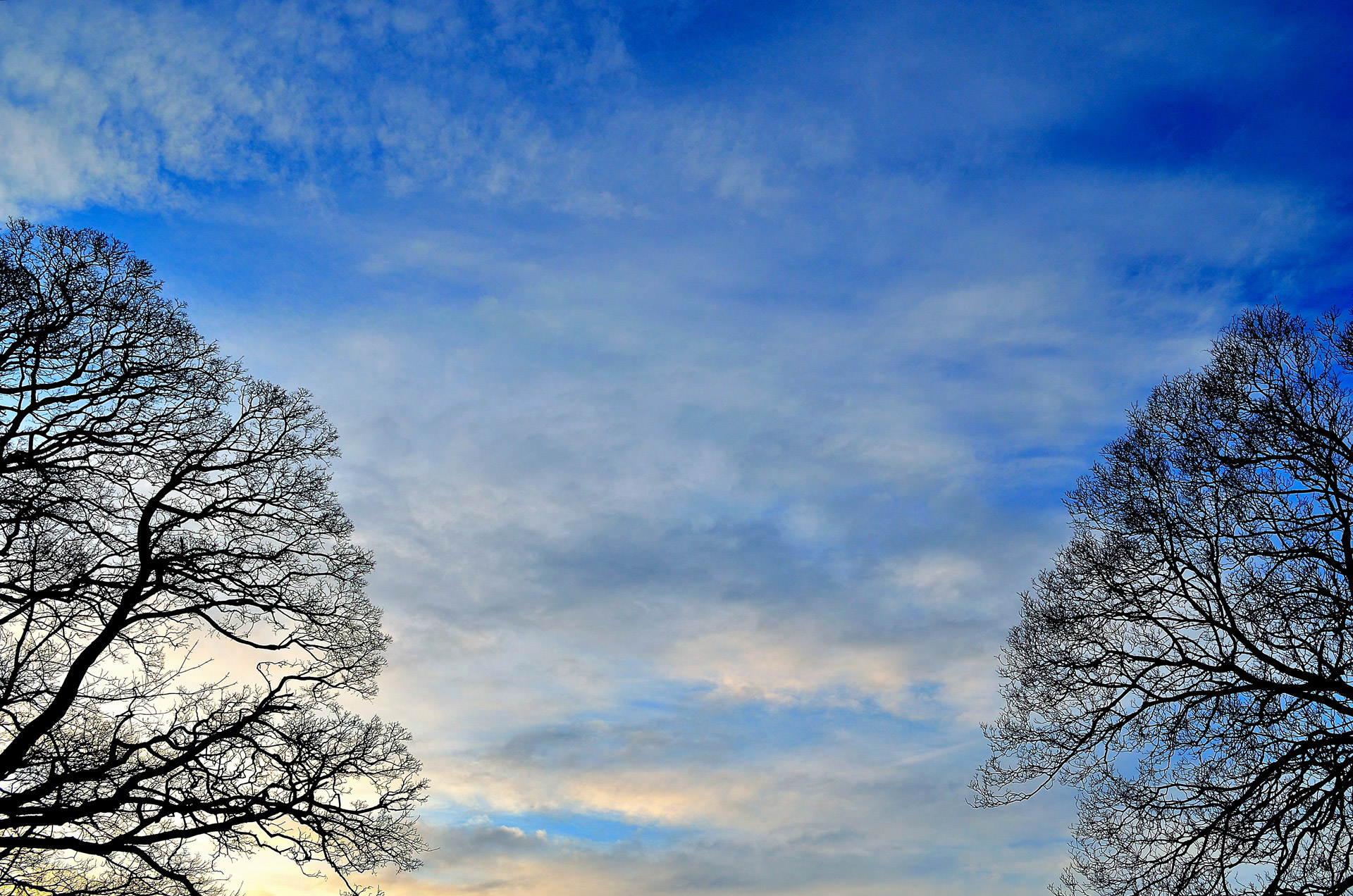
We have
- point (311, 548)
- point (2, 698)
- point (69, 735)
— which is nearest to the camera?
point (2, 698)

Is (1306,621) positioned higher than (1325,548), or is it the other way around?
(1325,548)

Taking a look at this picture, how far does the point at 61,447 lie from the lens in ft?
33.7

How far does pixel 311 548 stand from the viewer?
11836 millimetres

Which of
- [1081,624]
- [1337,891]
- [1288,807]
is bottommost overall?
[1337,891]

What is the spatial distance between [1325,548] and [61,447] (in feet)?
52.3

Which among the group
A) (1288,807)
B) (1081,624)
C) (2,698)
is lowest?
(1288,807)

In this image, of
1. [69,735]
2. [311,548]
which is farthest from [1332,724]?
[69,735]

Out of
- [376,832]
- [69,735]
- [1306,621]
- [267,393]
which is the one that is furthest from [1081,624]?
[69,735]

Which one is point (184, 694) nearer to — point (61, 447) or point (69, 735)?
point (69, 735)

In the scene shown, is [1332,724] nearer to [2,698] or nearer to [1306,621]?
[1306,621]

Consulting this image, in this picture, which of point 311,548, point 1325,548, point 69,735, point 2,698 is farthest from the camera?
point 311,548

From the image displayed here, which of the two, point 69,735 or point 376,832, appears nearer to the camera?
point 69,735

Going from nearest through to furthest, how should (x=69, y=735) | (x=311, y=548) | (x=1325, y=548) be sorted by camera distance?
(x=69, y=735)
(x=1325, y=548)
(x=311, y=548)

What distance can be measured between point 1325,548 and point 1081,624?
3.16 meters
